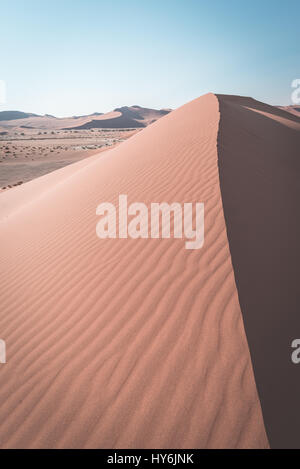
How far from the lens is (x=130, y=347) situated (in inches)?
90.8

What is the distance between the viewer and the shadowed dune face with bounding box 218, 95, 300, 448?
1840 mm

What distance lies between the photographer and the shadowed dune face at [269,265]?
72.4 inches

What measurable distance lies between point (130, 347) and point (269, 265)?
1686 millimetres

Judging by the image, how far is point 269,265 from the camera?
276 centimetres

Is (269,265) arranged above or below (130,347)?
above

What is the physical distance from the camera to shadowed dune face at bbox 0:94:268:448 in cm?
183

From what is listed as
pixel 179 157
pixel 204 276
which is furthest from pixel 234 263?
pixel 179 157

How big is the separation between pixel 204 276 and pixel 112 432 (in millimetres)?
1572

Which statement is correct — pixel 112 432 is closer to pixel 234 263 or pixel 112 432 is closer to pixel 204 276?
pixel 204 276

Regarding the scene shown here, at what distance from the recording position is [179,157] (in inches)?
216

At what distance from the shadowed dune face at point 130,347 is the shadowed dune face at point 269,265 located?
113mm

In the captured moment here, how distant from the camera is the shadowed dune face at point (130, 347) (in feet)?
6.00

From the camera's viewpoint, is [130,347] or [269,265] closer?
[130,347]

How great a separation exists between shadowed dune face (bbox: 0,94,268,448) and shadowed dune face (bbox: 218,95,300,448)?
11 centimetres
